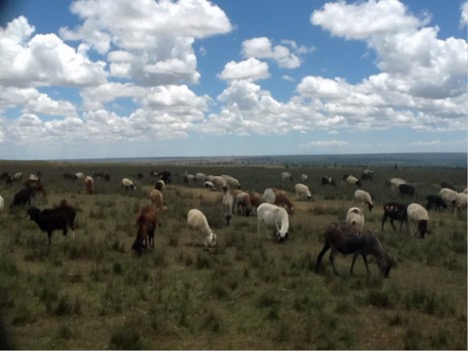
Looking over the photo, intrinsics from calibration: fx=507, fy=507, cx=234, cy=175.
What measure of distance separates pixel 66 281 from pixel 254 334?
16.1ft

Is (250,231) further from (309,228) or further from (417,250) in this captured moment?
(417,250)

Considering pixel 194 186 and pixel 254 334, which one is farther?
pixel 194 186

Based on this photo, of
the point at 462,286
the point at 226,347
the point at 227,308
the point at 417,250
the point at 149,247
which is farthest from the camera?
the point at 417,250

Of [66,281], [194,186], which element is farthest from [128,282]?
[194,186]

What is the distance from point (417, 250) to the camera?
55.5 feet

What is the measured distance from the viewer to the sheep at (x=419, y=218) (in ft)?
67.5

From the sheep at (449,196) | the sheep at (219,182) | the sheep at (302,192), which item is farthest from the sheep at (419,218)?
the sheep at (219,182)

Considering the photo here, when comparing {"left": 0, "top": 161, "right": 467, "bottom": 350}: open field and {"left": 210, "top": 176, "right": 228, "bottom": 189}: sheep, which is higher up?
A: {"left": 210, "top": 176, "right": 228, "bottom": 189}: sheep

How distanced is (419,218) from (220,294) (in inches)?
506

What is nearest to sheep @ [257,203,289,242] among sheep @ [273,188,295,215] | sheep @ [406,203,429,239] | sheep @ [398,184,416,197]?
sheep @ [406,203,429,239]

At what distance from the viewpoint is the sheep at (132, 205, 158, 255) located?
1473 cm

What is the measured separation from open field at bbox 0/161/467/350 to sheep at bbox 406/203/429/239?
180 cm

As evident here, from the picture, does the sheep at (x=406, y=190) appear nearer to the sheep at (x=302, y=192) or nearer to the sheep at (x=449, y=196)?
the sheep at (x=449, y=196)

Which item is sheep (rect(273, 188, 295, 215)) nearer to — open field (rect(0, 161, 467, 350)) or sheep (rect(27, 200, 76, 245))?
open field (rect(0, 161, 467, 350))
